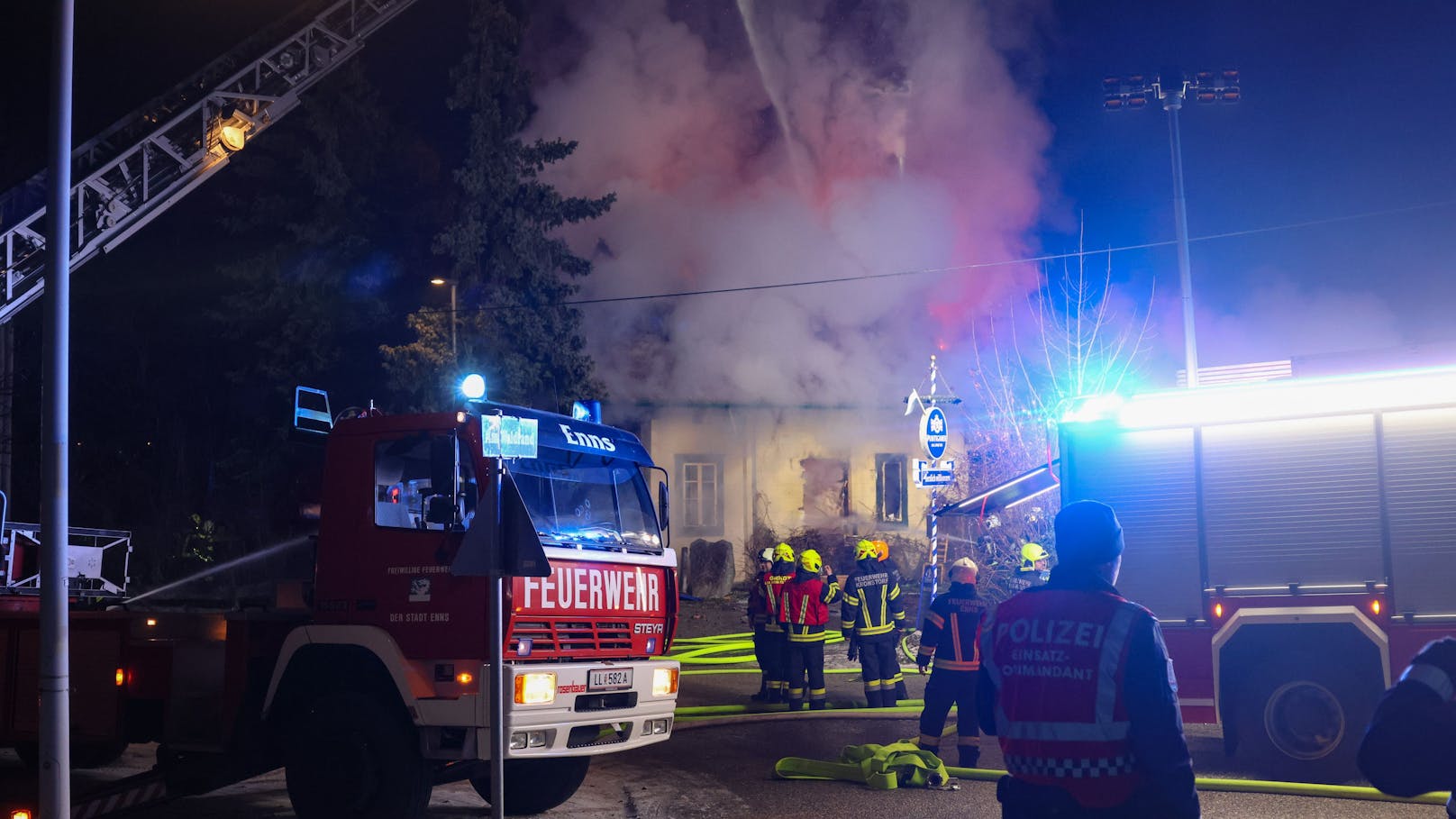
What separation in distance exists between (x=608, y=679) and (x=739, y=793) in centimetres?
197

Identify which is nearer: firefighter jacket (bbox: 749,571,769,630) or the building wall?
firefighter jacket (bbox: 749,571,769,630)

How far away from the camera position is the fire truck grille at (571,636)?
22.7 ft

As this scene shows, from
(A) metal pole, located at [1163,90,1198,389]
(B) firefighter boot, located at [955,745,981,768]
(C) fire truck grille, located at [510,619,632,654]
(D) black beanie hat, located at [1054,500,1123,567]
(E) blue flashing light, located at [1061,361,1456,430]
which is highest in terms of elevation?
(A) metal pole, located at [1163,90,1198,389]

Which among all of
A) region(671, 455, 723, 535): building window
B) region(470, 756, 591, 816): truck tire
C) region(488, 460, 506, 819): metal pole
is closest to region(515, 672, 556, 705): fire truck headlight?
region(488, 460, 506, 819): metal pole

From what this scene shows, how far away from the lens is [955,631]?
31.2 feet

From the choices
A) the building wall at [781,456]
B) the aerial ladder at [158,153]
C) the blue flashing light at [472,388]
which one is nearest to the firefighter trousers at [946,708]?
the blue flashing light at [472,388]

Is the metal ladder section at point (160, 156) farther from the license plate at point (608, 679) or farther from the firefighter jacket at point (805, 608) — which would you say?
the license plate at point (608, 679)

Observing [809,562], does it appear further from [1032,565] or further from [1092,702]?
[1092,702]

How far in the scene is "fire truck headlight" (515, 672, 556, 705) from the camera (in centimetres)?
670

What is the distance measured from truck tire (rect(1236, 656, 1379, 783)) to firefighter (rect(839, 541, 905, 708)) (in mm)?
4213

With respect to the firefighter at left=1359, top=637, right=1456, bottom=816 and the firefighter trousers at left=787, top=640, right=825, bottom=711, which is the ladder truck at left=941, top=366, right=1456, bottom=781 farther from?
the firefighter at left=1359, top=637, right=1456, bottom=816

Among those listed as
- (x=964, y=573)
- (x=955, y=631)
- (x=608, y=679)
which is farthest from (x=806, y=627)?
(x=608, y=679)

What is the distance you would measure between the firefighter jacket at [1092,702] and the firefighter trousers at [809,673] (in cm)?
929

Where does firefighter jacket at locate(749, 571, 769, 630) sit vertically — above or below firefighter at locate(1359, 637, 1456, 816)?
below
